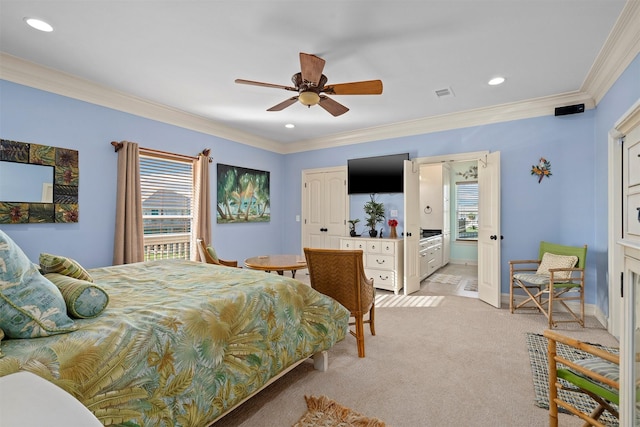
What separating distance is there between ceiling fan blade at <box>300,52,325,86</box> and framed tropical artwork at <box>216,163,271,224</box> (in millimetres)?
3004

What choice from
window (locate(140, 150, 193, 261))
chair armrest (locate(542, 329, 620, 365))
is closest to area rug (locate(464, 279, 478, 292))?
chair armrest (locate(542, 329, 620, 365))

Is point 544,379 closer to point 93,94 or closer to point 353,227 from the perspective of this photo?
point 353,227

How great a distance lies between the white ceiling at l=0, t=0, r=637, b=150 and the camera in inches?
88.0

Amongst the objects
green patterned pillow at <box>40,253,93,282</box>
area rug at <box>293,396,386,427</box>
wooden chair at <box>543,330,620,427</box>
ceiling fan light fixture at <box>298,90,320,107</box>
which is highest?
ceiling fan light fixture at <box>298,90,320,107</box>

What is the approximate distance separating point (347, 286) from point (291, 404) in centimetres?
97

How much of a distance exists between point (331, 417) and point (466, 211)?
6.95m

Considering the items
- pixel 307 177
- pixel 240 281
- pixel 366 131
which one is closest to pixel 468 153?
pixel 366 131

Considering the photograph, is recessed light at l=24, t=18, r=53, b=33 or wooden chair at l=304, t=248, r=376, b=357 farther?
wooden chair at l=304, t=248, r=376, b=357

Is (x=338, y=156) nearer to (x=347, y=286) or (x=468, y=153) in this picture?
(x=468, y=153)

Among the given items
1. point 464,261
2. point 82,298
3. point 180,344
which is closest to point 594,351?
point 180,344

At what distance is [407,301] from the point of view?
14.5 feet

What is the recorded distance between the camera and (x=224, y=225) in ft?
17.0

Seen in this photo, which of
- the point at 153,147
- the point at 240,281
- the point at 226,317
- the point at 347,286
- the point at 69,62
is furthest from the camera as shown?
the point at 153,147

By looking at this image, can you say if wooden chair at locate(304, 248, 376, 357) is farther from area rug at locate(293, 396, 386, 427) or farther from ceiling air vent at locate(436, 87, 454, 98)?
ceiling air vent at locate(436, 87, 454, 98)
